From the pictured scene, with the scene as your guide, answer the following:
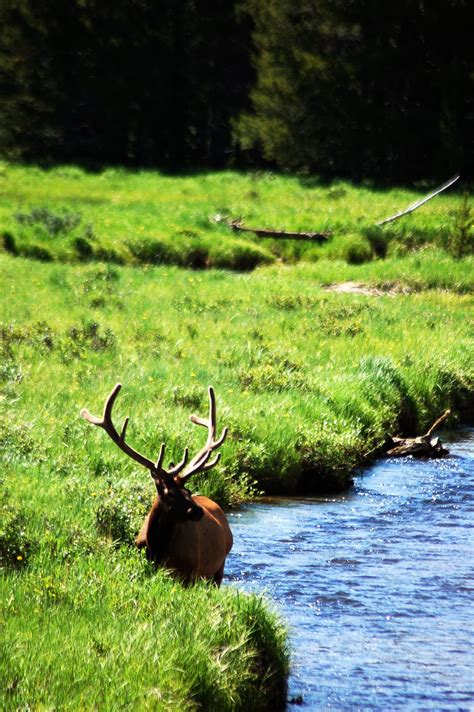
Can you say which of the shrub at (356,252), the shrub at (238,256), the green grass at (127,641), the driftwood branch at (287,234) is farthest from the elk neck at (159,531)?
the driftwood branch at (287,234)

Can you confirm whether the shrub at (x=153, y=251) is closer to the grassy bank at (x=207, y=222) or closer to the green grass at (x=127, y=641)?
the grassy bank at (x=207, y=222)

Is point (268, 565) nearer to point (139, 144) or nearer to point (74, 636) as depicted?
point (74, 636)

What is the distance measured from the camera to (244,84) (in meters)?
64.6

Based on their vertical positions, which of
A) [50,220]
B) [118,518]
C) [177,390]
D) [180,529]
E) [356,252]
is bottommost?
[356,252]

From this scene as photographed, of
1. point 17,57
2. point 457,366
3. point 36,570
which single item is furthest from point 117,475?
point 17,57

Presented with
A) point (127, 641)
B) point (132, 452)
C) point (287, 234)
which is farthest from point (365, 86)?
point (127, 641)

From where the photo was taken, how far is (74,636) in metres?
6.79

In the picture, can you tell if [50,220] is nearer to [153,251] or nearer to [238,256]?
[153,251]

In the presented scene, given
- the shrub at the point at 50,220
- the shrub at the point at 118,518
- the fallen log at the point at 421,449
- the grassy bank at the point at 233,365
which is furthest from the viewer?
the shrub at the point at 50,220

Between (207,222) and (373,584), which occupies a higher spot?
(373,584)

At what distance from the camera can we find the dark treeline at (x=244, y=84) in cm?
5344

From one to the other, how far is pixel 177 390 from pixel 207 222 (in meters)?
21.9

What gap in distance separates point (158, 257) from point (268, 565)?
74.6 ft

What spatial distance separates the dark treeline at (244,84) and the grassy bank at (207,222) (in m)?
6.19
